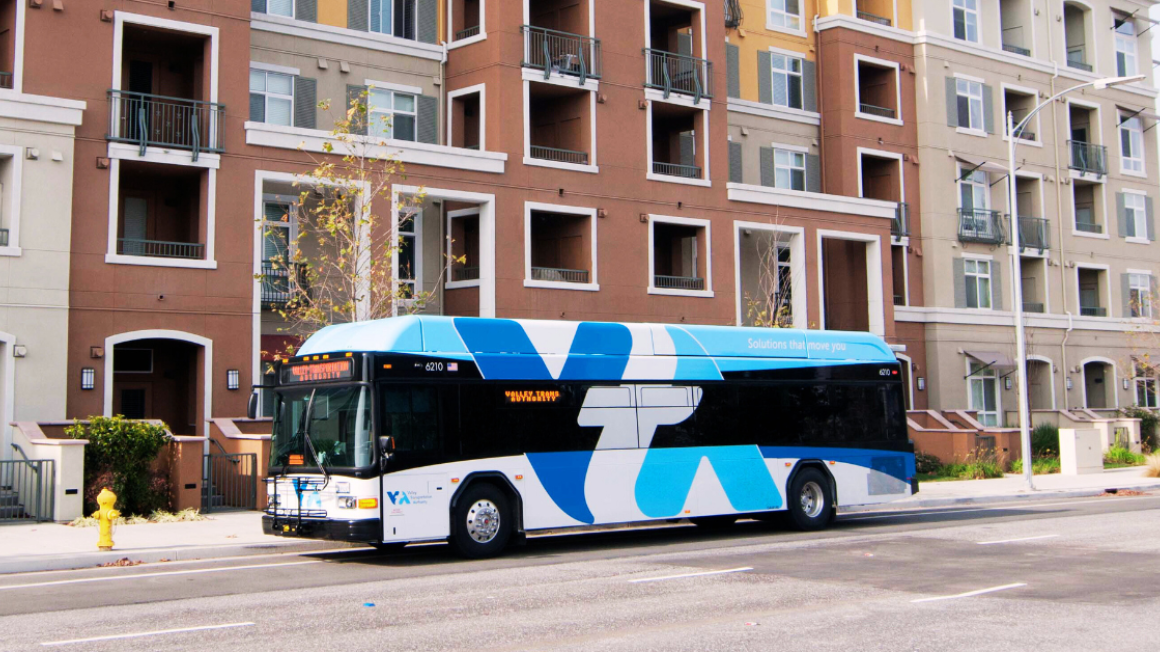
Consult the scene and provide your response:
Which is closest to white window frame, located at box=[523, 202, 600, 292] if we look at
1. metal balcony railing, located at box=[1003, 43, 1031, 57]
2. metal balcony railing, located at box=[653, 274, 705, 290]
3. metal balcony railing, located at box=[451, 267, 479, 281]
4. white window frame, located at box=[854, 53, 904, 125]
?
metal balcony railing, located at box=[451, 267, 479, 281]

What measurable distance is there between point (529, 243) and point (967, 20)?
22976mm

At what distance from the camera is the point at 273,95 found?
29.1 meters

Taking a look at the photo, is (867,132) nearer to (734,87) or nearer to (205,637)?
(734,87)

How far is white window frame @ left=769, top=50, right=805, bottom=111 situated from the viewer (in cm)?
3881

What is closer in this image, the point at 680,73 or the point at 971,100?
the point at 680,73

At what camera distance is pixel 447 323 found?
15.6 metres

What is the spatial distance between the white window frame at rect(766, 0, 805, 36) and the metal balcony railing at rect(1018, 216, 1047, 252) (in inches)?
471

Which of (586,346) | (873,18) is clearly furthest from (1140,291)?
(586,346)

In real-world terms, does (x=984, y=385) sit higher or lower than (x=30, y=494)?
higher

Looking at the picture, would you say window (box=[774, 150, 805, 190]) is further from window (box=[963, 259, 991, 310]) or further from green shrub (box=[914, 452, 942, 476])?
green shrub (box=[914, 452, 942, 476])

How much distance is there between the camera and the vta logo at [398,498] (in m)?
14.6

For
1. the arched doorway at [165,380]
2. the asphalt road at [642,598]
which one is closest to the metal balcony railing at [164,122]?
the arched doorway at [165,380]

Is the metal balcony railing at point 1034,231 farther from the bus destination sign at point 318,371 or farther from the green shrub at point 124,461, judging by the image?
the bus destination sign at point 318,371

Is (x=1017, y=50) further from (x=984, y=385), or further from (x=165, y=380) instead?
(x=165, y=380)
